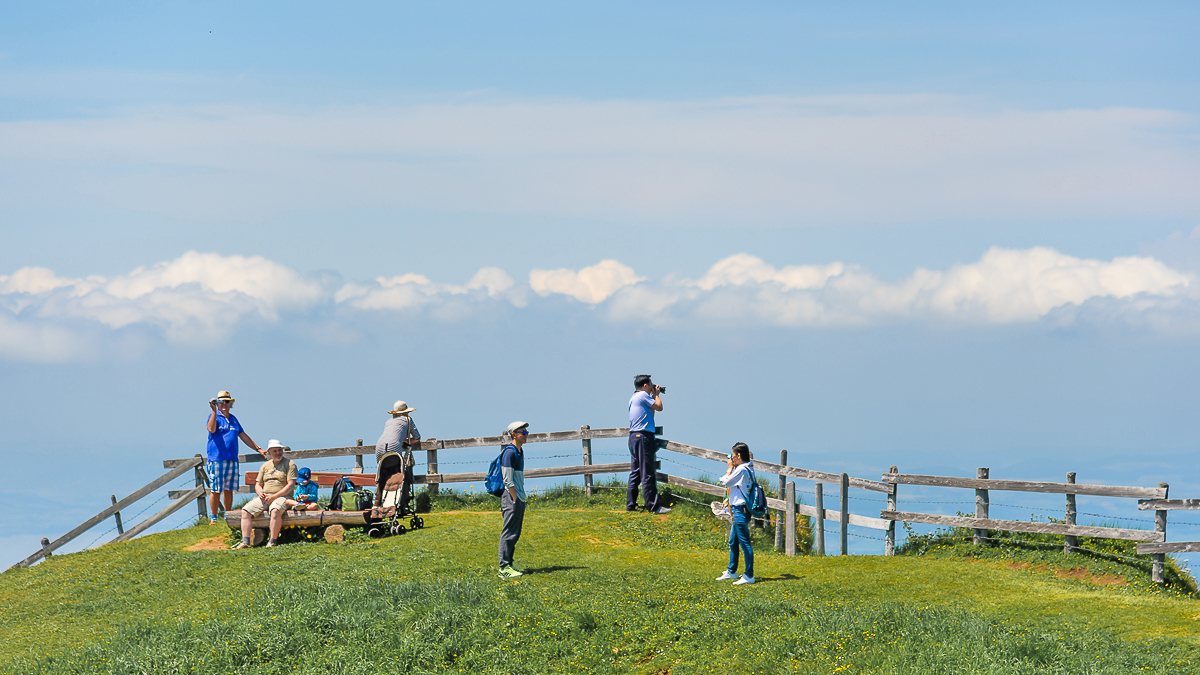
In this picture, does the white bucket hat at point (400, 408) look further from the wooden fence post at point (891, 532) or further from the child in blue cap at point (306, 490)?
the wooden fence post at point (891, 532)

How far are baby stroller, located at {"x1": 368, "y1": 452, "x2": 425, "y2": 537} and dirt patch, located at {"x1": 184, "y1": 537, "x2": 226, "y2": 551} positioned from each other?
2702 millimetres

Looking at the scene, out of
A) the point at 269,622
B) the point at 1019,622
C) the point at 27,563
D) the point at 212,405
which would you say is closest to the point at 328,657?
the point at 269,622

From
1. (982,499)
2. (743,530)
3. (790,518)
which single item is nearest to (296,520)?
(743,530)

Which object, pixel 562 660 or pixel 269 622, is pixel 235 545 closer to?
pixel 269 622

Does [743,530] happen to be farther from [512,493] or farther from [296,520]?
[296,520]

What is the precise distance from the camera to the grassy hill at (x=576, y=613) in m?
11.2

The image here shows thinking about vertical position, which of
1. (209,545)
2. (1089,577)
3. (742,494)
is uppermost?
(742,494)

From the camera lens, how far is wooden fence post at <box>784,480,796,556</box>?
1697 centimetres

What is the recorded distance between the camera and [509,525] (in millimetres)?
14742

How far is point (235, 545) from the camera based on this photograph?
17.9 metres

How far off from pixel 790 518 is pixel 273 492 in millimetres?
8927

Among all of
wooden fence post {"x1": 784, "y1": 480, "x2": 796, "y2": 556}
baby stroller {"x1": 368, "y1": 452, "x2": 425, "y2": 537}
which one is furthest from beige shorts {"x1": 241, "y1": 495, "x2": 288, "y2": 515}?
wooden fence post {"x1": 784, "y1": 480, "x2": 796, "y2": 556}

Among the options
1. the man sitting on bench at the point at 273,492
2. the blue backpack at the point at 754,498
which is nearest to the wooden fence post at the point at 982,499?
the blue backpack at the point at 754,498

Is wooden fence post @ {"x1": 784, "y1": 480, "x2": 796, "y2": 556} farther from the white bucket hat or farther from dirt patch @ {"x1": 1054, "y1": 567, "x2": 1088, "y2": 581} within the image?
the white bucket hat
